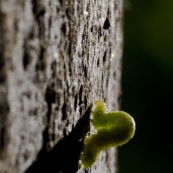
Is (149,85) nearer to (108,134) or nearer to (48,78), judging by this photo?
(108,134)

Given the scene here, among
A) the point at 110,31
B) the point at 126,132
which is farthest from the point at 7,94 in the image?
the point at 110,31

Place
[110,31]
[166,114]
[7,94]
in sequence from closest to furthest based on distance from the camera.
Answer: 1. [7,94]
2. [110,31]
3. [166,114]

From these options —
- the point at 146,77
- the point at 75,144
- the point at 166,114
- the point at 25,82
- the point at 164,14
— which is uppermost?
the point at 25,82

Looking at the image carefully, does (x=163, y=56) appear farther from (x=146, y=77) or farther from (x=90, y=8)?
(x=90, y=8)

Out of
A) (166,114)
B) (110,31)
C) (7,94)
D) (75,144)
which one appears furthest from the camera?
(166,114)

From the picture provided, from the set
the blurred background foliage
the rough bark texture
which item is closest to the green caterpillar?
the rough bark texture

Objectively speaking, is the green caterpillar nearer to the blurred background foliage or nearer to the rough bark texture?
the rough bark texture

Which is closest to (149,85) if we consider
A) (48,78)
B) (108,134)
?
(108,134)
